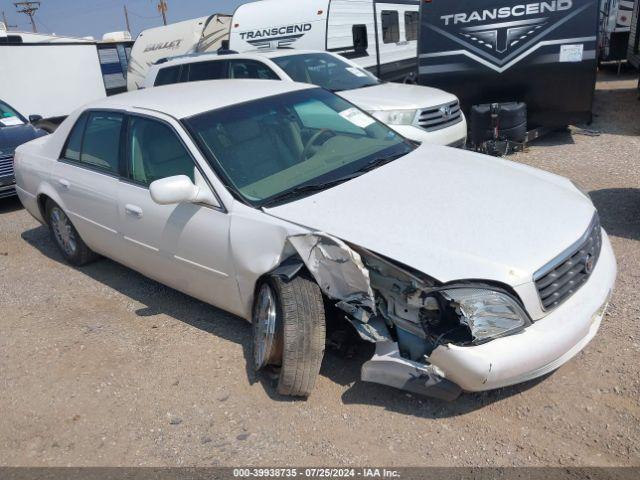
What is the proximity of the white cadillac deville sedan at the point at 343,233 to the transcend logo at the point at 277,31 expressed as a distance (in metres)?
7.45

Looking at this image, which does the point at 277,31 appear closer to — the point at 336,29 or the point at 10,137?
the point at 336,29

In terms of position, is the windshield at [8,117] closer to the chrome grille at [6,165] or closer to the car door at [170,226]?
the chrome grille at [6,165]

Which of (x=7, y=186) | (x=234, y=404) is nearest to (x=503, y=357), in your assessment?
(x=234, y=404)

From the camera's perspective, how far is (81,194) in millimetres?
4562

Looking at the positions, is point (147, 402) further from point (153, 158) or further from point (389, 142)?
point (389, 142)

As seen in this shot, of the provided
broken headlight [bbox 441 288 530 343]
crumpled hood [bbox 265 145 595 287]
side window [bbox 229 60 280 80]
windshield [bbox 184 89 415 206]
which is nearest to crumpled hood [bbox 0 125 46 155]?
side window [bbox 229 60 280 80]

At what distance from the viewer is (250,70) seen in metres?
8.02

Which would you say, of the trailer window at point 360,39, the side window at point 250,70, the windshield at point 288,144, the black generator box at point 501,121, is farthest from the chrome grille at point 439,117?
the trailer window at point 360,39

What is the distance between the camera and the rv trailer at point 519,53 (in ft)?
25.1

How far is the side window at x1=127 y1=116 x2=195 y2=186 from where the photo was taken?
3.69m

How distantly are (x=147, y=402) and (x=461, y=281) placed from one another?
6.50 ft

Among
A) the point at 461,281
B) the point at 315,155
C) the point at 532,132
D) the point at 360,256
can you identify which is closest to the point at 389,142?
the point at 315,155

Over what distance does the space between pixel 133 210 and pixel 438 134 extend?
3984 millimetres

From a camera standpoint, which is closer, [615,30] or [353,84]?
[353,84]
